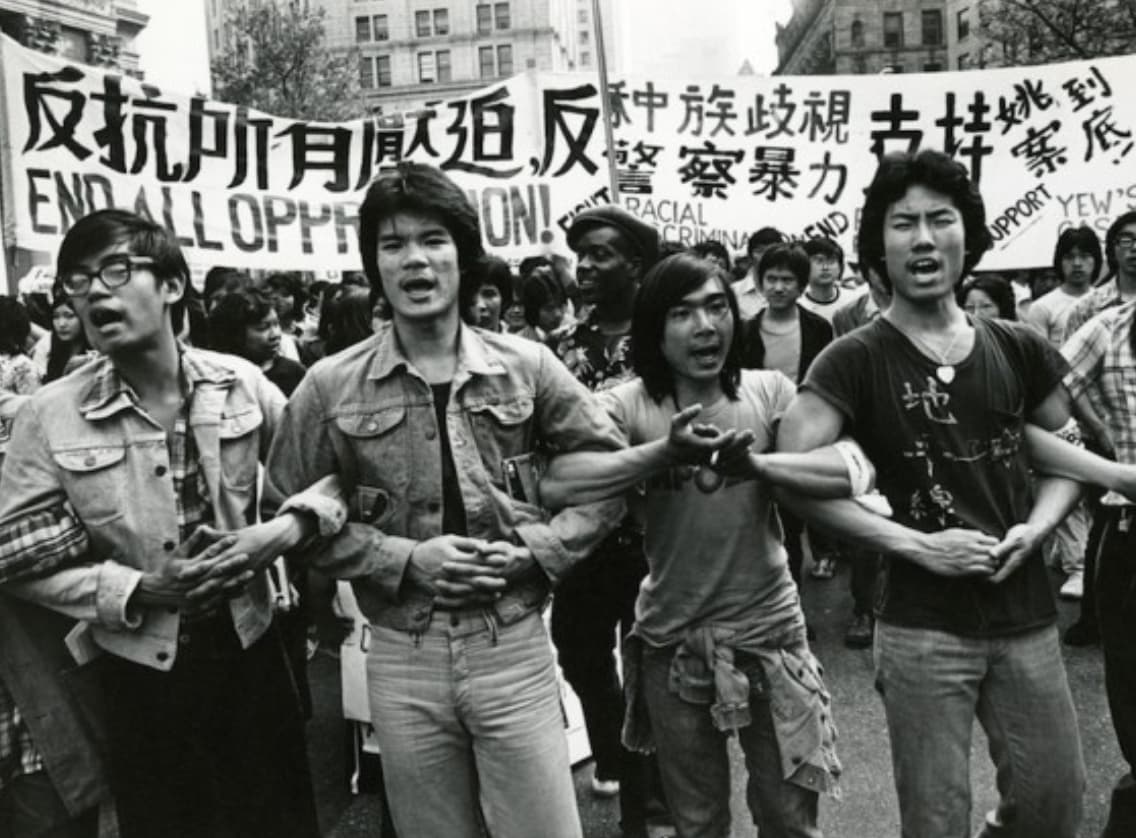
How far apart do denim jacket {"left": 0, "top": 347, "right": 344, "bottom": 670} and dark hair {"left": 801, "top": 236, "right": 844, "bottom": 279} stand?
200 inches

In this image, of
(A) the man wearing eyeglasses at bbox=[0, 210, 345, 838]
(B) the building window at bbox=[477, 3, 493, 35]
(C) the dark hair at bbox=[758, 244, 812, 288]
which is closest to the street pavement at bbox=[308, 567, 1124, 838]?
(A) the man wearing eyeglasses at bbox=[0, 210, 345, 838]

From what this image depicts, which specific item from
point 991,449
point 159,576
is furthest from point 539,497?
point 991,449

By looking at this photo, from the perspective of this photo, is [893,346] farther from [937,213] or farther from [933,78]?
[933,78]

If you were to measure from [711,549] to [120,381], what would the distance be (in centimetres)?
157

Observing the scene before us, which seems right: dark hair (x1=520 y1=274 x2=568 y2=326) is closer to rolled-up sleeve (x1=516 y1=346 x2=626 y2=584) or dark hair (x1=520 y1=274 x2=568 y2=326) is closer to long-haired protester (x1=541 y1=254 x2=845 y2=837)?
long-haired protester (x1=541 y1=254 x2=845 y2=837)

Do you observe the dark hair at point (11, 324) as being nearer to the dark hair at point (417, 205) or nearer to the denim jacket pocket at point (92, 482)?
the denim jacket pocket at point (92, 482)

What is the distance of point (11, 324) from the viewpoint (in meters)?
5.83

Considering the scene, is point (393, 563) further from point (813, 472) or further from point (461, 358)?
point (813, 472)

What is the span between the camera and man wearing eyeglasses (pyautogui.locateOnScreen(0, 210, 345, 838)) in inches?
95.7

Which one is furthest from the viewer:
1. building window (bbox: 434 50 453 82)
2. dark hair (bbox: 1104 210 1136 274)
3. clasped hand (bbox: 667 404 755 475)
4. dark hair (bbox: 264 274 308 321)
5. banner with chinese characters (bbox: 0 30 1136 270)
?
building window (bbox: 434 50 453 82)

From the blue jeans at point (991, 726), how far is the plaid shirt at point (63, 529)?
5.80 feet

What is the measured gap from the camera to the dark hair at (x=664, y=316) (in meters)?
2.92

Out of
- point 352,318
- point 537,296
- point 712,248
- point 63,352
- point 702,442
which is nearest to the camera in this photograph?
point 702,442

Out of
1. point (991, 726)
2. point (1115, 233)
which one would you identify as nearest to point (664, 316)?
point (991, 726)
